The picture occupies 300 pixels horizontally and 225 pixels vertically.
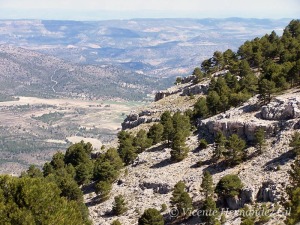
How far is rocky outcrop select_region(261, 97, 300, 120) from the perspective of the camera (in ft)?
240

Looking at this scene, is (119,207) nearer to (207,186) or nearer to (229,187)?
(207,186)

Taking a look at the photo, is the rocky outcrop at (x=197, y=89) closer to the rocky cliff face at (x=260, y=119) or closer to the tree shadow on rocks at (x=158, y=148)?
the tree shadow on rocks at (x=158, y=148)

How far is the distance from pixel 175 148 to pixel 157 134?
17.4m

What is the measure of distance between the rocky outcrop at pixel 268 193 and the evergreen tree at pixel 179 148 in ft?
77.9

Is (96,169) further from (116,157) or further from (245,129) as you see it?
(245,129)

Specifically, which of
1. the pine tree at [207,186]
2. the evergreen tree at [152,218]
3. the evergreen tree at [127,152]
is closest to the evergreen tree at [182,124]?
the evergreen tree at [127,152]

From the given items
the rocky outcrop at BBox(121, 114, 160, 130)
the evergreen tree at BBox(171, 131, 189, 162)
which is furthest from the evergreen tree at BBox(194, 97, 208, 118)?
the evergreen tree at BBox(171, 131, 189, 162)

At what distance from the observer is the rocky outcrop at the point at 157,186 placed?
234 feet

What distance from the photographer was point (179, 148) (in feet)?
262

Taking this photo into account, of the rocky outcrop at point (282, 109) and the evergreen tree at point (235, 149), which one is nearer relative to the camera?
the evergreen tree at point (235, 149)

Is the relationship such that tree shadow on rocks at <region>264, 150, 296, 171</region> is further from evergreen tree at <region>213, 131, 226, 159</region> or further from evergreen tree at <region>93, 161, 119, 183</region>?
evergreen tree at <region>93, 161, 119, 183</region>

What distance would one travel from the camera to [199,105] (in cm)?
10044

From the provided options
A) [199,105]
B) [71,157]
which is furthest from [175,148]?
[71,157]

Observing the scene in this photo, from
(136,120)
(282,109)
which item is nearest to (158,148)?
(282,109)
